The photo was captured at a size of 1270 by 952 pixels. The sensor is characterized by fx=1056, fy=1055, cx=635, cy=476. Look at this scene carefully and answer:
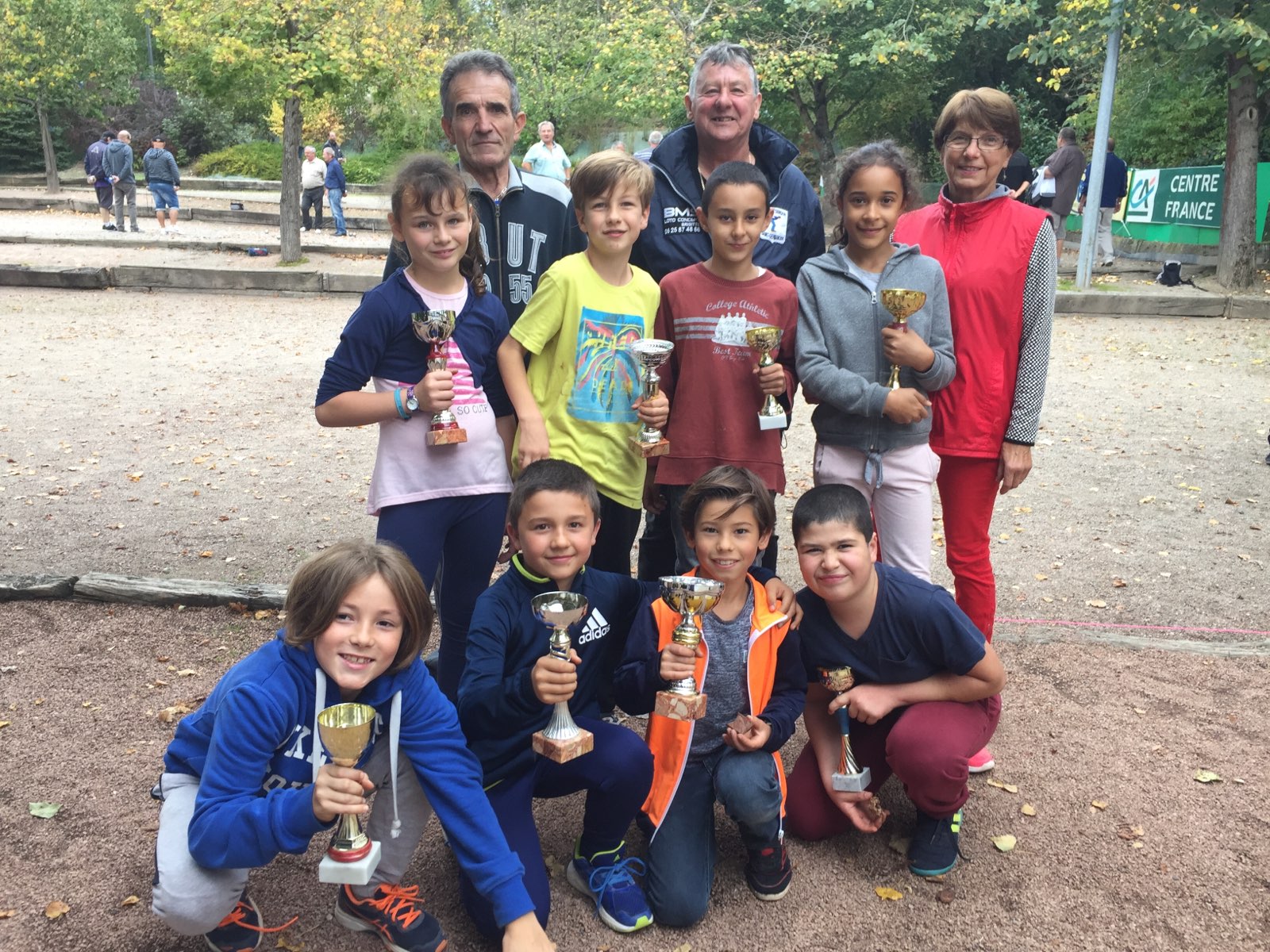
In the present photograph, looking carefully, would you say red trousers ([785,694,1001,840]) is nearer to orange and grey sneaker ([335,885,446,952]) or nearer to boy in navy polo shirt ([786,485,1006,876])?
boy in navy polo shirt ([786,485,1006,876])

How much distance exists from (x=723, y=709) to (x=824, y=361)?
1193mm

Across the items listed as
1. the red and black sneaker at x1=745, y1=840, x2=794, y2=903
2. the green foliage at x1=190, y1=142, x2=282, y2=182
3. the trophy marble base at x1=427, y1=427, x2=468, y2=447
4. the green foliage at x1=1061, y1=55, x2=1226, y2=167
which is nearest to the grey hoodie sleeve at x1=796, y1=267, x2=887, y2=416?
the trophy marble base at x1=427, y1=427, x2=468, y2=447

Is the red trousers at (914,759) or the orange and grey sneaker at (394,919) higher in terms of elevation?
the red trousers at (914,759)

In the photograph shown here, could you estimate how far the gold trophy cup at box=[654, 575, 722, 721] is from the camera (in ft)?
9.38

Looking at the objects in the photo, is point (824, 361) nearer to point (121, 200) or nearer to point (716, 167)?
point (716, 167)

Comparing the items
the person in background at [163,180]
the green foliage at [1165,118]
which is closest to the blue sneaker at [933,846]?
the green foliage at [1165,118]

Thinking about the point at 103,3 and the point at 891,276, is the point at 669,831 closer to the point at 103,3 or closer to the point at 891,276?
the point at 891,276

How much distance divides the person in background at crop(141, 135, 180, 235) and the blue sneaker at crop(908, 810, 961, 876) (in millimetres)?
21550

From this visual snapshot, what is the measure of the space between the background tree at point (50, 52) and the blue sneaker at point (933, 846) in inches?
1282

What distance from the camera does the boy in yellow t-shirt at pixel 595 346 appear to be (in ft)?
11.4

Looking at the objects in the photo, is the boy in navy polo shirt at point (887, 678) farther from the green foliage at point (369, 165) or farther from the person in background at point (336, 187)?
the green foliage at point (369, 165)

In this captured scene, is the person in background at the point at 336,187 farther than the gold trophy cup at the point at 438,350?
Yes

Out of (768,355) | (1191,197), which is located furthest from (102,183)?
(768,355)

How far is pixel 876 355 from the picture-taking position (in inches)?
141
